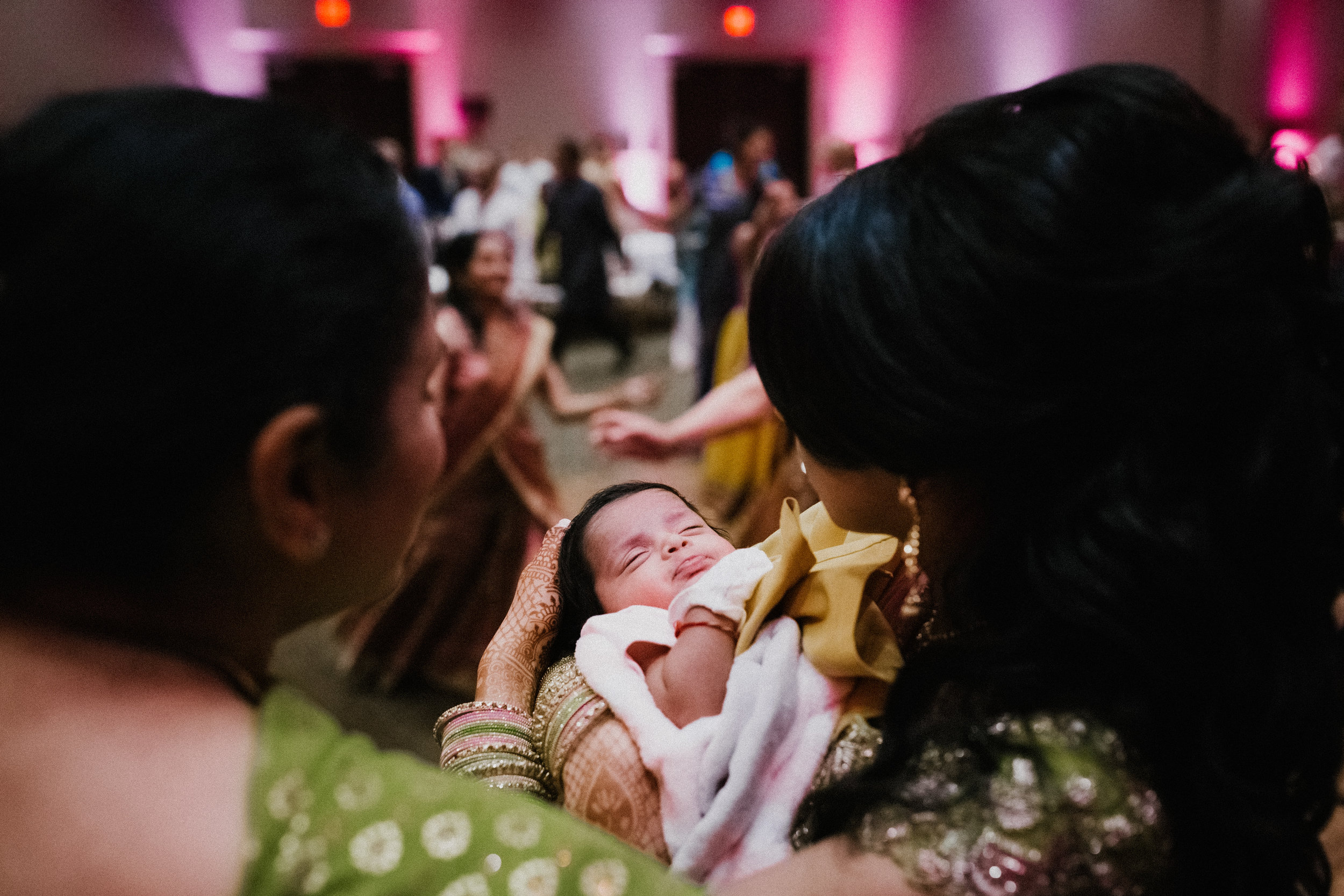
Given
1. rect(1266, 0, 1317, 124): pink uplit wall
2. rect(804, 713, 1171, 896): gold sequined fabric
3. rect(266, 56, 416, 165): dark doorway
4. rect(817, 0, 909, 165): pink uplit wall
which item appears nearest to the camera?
rect(804, 713, 1171, 896): gold sequined fabric

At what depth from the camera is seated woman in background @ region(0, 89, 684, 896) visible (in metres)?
0.57

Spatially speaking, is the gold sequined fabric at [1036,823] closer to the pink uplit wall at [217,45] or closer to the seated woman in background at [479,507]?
the seated woman in background at [479,507]

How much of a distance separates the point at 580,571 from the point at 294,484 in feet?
2.02

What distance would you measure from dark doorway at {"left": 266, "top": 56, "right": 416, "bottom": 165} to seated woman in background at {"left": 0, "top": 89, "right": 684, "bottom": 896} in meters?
10.4

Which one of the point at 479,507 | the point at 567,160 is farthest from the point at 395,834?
the point at 567,160

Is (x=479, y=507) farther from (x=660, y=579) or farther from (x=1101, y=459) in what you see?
(x=1101, y=459)

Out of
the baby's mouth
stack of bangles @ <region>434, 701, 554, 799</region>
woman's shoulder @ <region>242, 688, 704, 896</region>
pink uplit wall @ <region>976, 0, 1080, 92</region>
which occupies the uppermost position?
pink uplit wall @ <region>976, 0, 1080, 92</region>

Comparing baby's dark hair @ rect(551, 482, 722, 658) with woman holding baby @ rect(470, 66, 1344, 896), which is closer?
woman holding baby @ rect(470, 66, 1344, 896)

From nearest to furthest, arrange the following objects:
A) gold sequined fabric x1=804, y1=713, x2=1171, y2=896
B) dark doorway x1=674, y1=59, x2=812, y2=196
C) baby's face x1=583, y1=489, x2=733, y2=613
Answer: gold sequined fabric x1=804, y1=713, x2=1171, y2=896, baby's face x1=583, y1=489, x2=733, y2=613, dark doorway x1=674, y1=59, x2=812, y2=196

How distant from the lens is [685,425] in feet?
8.41

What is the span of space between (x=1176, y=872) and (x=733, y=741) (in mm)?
340

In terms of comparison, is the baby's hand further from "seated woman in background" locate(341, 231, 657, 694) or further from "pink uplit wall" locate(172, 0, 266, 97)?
"pink uplit wall" locate(172, 0, 266, 97)

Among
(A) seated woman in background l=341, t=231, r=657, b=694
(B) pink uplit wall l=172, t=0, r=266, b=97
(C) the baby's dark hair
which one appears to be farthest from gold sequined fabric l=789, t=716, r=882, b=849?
(B) pink uplit wall l=172, t=0, r=266, b=97

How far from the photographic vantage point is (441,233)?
8.10 meters
